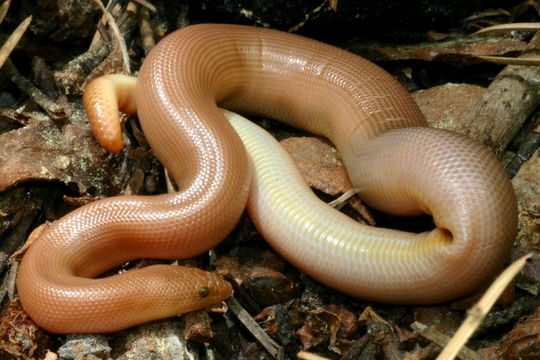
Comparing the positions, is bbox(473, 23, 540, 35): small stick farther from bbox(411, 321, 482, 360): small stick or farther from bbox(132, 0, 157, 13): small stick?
bbox(132, 0, 157, 13): small stick

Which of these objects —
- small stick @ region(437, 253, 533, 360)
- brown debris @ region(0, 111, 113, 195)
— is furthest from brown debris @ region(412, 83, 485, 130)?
brown debris @ region(0, 111, 113, 195)

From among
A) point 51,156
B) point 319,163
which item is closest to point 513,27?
point 319,163

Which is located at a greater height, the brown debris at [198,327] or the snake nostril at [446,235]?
the snake nostril at [446,235]

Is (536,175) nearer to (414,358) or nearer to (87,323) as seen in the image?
(414,358)

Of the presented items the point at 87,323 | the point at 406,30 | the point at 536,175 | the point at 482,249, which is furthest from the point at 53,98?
the point at 536,175

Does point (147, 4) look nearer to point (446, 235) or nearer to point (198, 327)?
point (198, 327)

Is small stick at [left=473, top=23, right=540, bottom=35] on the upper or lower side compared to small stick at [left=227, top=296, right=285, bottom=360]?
upper

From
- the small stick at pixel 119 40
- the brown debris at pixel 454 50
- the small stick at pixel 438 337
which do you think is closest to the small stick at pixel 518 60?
the brown debris at pixel 454 50

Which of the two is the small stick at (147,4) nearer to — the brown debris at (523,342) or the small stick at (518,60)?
the small stick at (518,60)
